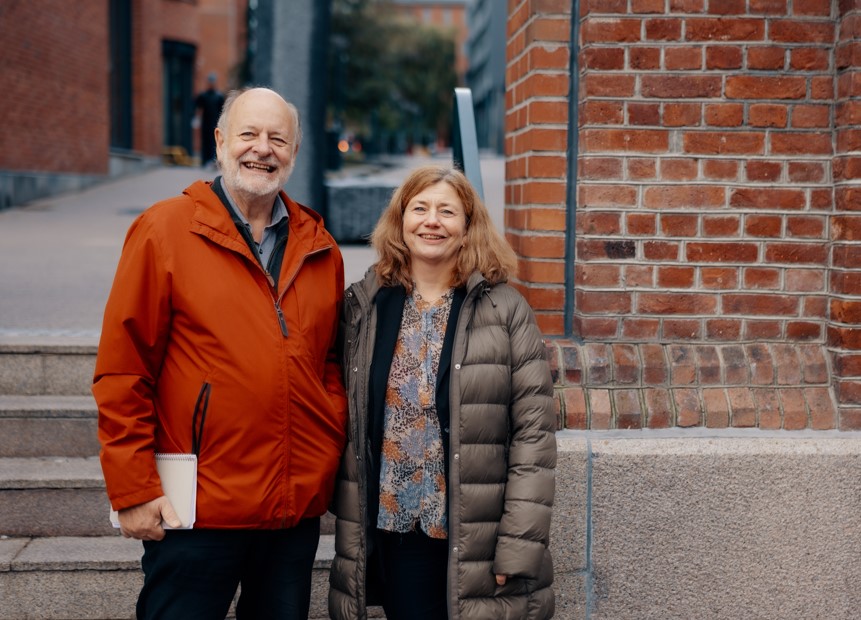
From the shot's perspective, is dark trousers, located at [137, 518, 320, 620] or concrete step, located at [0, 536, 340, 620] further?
concrete step, located at [0, 536, 340, 620]

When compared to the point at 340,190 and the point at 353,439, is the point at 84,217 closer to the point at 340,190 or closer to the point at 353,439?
the point at 340,190

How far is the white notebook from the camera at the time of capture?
239 centimetres

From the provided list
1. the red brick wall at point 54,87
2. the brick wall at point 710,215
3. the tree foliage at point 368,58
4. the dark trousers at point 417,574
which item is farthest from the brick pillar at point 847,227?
the tree foliage at point 368,58

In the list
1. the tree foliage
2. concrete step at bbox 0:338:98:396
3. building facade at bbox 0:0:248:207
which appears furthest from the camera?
the tree foliage

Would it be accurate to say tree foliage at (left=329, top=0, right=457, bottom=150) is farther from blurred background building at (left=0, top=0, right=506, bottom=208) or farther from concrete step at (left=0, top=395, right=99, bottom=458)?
concrete step at (left=0, top=395, right=99, bottom=458)

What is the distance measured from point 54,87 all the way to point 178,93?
1268cm

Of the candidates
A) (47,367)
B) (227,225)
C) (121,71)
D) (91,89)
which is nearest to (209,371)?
(227,225)

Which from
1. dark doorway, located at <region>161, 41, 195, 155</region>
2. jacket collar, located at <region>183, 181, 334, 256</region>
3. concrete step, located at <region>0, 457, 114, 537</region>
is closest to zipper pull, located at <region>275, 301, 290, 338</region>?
jacket collar, located at <region>183, 181, 334, 256</region>

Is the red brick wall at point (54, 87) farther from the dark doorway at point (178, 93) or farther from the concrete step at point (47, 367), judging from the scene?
the concrete step at point (47, 367)

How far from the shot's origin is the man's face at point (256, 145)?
2508 mm

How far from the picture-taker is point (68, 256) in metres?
8.34

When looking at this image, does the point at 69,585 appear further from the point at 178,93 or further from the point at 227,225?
the point at 178,93

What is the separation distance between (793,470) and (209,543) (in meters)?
2.12

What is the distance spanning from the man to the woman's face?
32 cm
